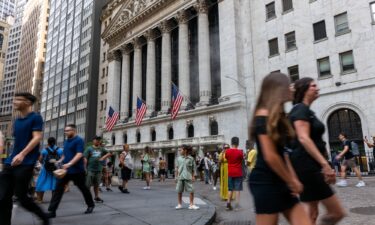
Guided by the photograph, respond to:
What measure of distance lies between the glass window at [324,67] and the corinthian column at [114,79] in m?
33.5

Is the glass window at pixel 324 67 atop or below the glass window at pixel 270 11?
below

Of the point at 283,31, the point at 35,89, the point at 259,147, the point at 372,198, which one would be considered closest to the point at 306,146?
the point at 259,147

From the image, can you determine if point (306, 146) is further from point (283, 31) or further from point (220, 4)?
point (220, 4)

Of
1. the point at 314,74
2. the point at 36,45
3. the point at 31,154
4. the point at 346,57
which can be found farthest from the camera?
the point at 36,45

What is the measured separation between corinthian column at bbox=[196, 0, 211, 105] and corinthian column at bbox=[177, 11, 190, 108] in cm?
249

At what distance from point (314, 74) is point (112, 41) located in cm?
3710

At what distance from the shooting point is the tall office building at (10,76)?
12212 centimetres

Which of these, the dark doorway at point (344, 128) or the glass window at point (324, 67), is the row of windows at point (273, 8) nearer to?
the glass window at point (324, 67)

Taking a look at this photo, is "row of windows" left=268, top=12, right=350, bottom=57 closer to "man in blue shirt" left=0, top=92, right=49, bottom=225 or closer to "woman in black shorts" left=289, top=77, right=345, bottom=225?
"woman in black shorts" left=289, top=77, right=345, bottom=225

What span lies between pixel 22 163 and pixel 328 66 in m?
24.9

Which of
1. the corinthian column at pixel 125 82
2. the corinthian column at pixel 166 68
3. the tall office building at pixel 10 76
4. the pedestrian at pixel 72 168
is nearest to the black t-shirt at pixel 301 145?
the pedestrian at pixel 72 168

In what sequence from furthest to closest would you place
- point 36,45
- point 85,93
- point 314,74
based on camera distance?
point 36,45 → point 85,93 → point 314,74

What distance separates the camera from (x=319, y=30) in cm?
2573

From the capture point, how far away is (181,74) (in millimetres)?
37312
